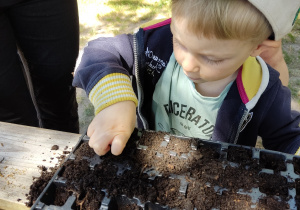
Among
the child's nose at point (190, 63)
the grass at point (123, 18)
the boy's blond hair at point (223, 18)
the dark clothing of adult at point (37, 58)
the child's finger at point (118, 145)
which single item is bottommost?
the grass at point (123, 18)

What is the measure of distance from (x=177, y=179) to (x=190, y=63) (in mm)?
370

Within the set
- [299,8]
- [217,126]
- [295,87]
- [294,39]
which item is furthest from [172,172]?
[294,39]

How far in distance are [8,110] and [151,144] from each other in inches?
43.4

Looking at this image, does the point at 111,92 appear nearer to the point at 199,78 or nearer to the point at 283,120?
the point at 199,78

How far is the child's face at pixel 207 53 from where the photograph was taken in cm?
98

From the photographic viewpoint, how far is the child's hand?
0.97 meters

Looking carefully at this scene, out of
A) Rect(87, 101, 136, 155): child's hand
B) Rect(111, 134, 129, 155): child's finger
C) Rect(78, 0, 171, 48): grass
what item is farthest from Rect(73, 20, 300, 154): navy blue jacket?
Rect(78, 0, 171, 48): grass

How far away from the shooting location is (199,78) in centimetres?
116

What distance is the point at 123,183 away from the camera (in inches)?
35.9

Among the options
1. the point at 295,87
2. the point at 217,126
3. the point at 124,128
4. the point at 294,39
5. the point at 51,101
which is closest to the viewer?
the point at 124,128

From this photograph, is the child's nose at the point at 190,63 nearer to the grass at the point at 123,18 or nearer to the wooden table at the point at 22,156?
the wooden table at the point at 22,156

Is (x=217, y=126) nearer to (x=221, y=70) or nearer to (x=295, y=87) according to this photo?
(x=221, y=70)

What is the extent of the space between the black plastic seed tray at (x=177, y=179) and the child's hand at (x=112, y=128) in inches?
1.8

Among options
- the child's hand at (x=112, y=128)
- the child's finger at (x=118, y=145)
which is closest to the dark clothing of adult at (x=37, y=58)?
the child's hand at (x=112, y=128)
